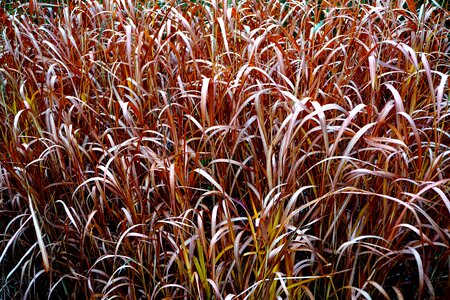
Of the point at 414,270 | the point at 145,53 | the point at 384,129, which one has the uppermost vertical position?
the point at 145,53

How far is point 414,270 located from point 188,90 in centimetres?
102

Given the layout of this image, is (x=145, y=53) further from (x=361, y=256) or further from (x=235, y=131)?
(x=361, y=256)

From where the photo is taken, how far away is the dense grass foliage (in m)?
1.81

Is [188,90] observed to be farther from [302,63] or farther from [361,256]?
[361,256]

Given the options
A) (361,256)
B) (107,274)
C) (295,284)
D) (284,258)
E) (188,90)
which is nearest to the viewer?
(295,284)

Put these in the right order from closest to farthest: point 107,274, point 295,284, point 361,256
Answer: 1. point 295,284
2. point 361,256
3. point 107,274

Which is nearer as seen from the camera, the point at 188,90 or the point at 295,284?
the point at 295,284

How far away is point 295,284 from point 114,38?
1463mm

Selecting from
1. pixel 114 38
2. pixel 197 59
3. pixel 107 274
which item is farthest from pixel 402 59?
pixel 107 274

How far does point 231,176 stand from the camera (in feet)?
7.22

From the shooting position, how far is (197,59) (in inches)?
102

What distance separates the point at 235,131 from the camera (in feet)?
6.76

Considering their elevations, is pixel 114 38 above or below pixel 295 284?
above

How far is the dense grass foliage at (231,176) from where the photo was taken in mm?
1809
